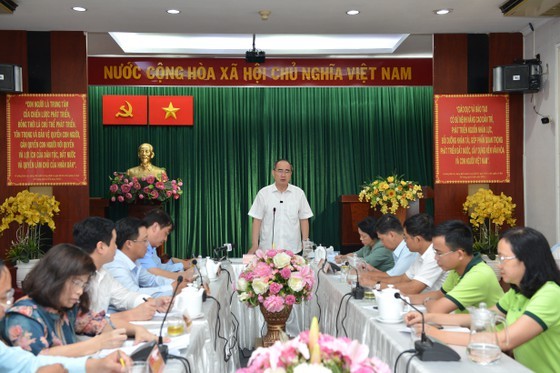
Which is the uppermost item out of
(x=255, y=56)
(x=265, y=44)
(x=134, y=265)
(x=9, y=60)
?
(x=265, y=44)

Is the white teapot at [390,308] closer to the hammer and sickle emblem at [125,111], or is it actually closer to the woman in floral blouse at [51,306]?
the woman in floral blouse at [51,306]

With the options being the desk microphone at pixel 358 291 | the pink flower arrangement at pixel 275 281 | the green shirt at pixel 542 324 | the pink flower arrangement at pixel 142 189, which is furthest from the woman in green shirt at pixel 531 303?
the pink flower arrangement at pixel 142 189

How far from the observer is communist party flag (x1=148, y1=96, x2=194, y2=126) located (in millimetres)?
8317

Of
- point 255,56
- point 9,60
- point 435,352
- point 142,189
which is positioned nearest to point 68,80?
point 9,60

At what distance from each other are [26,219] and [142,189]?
1.81 meters

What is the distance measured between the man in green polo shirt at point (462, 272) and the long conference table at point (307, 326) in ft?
1.02

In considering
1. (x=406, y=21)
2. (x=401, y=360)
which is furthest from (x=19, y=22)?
(x=401, y=360)

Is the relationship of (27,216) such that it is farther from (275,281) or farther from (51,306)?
(51,306)

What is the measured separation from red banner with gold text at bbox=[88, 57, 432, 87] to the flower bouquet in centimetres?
607

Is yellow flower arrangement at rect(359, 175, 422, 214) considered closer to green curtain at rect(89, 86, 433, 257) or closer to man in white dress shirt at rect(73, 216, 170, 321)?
green curtain at rect(89, 86, 433, 257)

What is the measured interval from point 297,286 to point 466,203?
112 inches

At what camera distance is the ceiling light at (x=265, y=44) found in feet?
24.4

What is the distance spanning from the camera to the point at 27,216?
218 inches

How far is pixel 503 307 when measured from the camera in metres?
2.58
